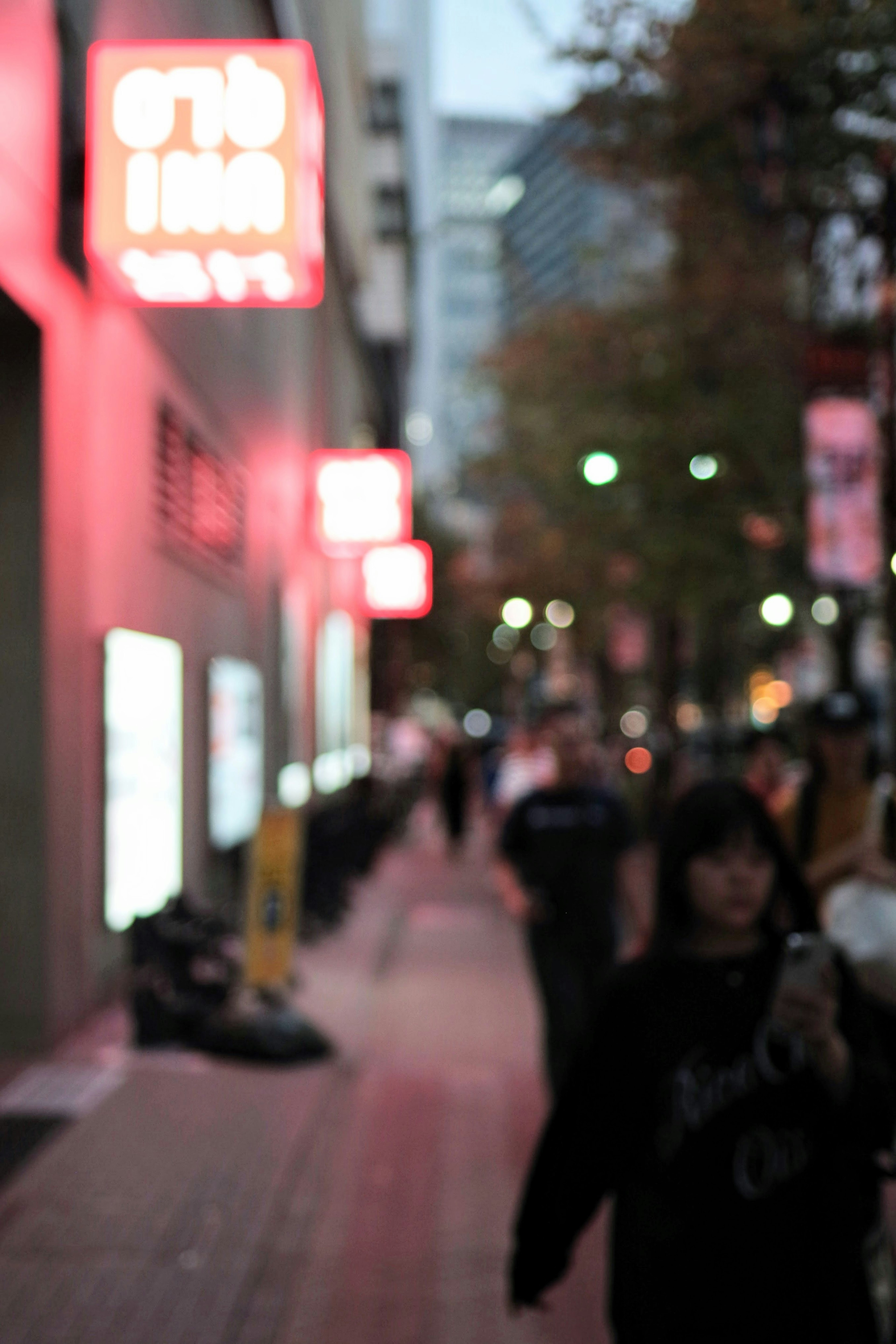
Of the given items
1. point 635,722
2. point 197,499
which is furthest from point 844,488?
point 635,722

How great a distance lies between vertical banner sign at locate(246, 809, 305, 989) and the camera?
9.90 meters

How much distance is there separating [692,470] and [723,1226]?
18.2m

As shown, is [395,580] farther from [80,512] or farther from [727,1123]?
[727,1123]

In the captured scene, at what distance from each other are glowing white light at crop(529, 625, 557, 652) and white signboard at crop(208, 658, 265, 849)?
45.2 meters

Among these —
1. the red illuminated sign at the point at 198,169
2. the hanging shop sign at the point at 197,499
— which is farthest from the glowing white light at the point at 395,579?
the red illuminated sign at the point at 198,169

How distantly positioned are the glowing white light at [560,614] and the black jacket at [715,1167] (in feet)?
119

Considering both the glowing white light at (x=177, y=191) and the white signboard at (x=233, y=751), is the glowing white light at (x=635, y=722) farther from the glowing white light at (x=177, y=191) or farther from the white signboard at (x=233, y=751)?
the glowing white light at (x=177, y=191)

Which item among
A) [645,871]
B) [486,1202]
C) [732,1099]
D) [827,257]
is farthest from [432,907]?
[732,1099]

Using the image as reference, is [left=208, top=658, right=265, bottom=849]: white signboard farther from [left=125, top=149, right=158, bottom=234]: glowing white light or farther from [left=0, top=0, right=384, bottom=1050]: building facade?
[left=125, top=149, right=158, bottom=234]: glowing white light

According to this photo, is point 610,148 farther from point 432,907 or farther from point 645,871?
point 432,907

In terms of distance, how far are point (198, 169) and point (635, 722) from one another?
5576 cm

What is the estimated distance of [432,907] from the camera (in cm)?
2008

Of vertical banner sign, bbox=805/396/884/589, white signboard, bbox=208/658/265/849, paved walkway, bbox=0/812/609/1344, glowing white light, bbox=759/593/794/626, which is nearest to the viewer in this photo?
paved walkway, bbox=0/812/609/1344

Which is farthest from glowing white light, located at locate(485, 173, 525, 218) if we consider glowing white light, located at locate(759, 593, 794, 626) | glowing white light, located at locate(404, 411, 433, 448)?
glowing white light, located at locate(404, 411, 433, 448)
